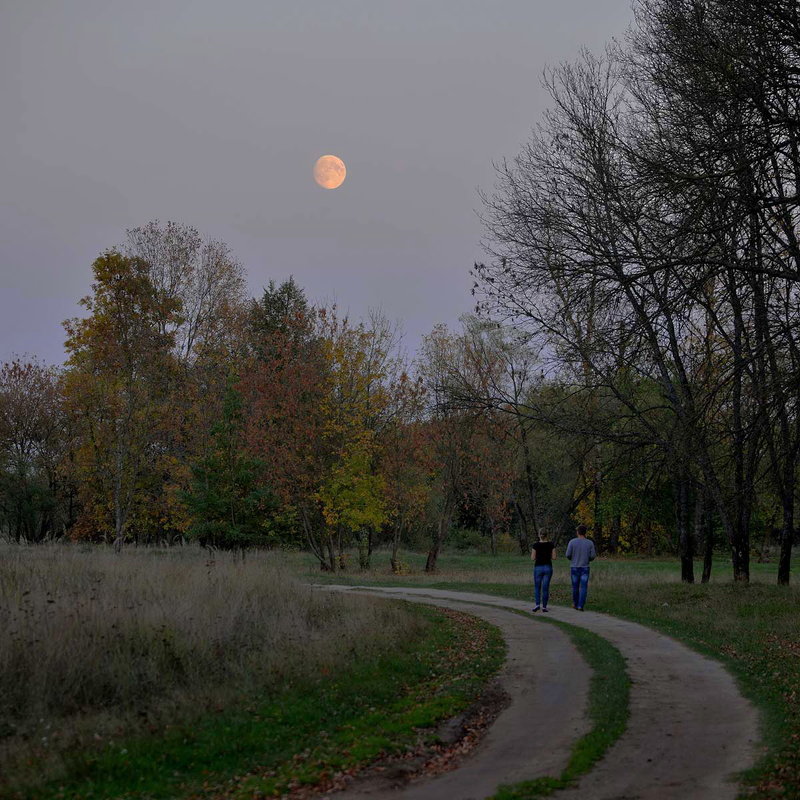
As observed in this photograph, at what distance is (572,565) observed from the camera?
18875mm

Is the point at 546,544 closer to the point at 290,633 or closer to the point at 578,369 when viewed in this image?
the point at 578,369

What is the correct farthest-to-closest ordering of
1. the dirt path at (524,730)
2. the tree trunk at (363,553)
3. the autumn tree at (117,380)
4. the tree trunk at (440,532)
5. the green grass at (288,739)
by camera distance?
1. the tree trunk at (440,532)
2. the tree trunk at (363,553)
3. the autumn tree at (117,380)
4. the green grass at (288,739)
5. the dirt path at (524,730)

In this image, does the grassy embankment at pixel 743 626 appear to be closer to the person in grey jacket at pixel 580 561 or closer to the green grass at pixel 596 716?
the person in grey jacket at pixel 580 561

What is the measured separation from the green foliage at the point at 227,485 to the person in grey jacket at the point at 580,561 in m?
19.3

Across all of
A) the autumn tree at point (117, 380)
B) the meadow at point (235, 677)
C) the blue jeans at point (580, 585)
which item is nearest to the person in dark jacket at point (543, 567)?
the blue jeans at point (580, 585)

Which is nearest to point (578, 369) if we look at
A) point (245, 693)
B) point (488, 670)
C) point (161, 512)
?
point (488, 670)

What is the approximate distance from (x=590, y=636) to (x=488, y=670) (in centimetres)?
364

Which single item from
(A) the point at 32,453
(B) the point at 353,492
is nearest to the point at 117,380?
(B) the point at 353,492

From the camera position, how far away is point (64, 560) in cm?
1866

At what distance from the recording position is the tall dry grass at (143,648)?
8.98m

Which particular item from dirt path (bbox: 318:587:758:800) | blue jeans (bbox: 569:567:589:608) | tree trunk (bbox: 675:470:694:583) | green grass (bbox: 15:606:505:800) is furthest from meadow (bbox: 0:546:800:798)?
tree trunk (bbox: 675:470:694:583)

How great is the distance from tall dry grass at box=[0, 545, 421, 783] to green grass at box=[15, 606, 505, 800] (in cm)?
47

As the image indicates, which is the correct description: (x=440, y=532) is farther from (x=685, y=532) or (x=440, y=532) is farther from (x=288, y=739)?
(x=288, y=739)

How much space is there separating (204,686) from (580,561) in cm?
1077
